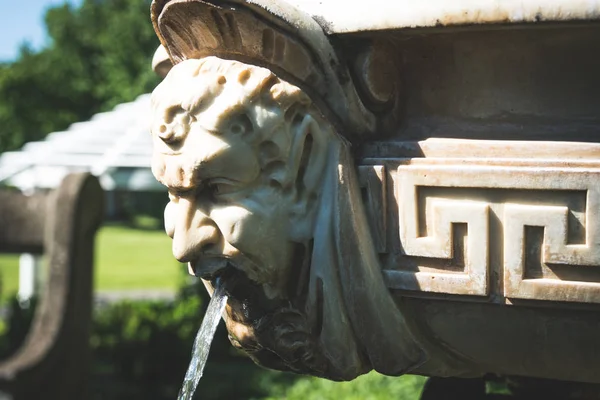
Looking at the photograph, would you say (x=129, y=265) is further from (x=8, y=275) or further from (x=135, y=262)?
(x=8, y=275)

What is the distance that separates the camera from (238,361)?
7.29 metres

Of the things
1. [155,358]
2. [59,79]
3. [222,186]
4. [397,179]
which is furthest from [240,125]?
[59,79]

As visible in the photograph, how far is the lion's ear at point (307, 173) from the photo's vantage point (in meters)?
1.37

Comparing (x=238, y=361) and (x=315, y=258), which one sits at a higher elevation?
(x=315, y=258)

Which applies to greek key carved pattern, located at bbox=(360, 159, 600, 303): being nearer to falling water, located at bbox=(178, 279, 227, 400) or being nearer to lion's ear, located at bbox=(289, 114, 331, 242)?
lion's ear, located at bbox=(289, 114, 331, 242)

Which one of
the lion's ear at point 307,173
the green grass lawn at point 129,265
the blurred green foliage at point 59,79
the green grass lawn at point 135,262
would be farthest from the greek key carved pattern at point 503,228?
the blurred green foliage at point 59,79

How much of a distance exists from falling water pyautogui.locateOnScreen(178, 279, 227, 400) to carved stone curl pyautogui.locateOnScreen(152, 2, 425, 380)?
2.2 inches

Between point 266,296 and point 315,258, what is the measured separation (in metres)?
Answer: 0.11

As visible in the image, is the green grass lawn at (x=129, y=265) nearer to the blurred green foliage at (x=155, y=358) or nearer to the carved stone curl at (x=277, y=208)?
the blurred green foliage at (x=155, y=358)

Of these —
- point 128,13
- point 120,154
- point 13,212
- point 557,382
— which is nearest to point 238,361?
point 120,154

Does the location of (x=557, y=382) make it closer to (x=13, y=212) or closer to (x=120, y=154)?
(x=13, y=212)

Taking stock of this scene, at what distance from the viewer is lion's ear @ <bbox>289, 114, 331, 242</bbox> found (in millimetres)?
1372

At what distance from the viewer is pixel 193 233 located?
1.38m

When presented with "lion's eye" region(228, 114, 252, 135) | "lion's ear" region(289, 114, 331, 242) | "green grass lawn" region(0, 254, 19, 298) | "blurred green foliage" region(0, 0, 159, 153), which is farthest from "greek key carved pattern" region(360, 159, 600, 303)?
"blurred green foliage" region(0, 0, 159, 153)
